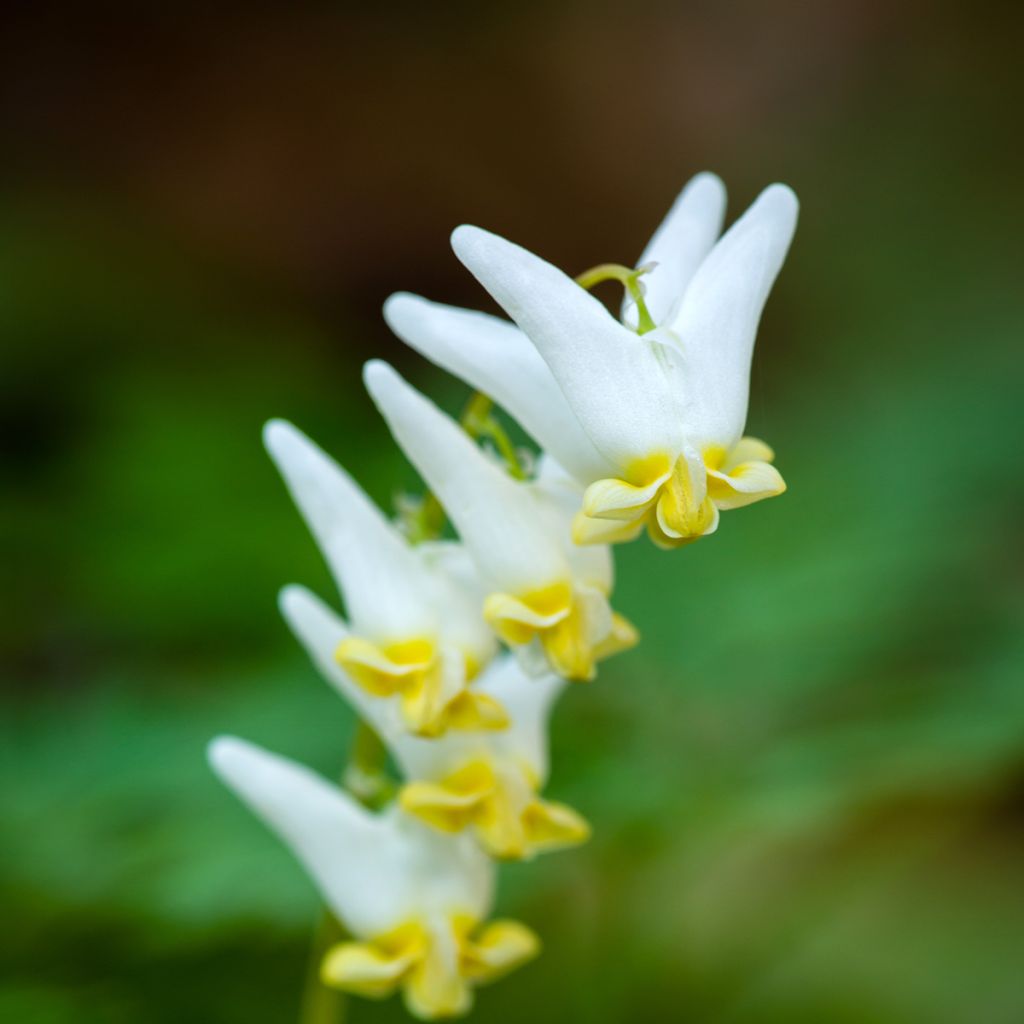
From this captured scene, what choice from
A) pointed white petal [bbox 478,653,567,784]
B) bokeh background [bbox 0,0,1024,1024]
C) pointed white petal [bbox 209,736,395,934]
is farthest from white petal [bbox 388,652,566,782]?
bokeh background [bbox 0,0,1024,1024]

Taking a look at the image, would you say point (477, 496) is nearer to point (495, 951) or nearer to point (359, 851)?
point (359, 851)

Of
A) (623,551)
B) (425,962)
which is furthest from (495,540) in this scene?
(623,551)

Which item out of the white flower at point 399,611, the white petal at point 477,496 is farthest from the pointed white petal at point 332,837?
the white petal at point 477,496

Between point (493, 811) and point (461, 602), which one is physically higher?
point (461, 602)

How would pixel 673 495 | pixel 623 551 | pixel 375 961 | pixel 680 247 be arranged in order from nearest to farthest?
pixel 673 495 → pixel 680 247 → pixel 375 961 → pixel 623 551

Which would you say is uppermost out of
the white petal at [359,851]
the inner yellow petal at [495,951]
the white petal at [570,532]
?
the white petal at [570,532]

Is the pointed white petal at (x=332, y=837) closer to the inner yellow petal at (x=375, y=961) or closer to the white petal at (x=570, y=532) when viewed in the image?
the inner yellow petal at (x=375, y=961)

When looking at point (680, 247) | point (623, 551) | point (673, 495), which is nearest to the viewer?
point (673, 495)
